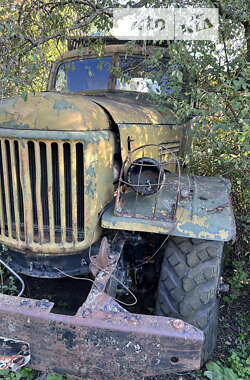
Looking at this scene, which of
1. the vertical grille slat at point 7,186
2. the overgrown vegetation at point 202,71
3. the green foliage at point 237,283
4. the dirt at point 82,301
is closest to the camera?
the vertical grille slat at point 7,186

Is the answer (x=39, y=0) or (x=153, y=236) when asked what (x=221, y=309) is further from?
(x=39, y=0)

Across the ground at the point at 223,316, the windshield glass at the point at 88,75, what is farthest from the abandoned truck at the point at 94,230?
the windshield glass at the point at 88,75

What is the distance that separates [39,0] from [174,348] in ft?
12.5

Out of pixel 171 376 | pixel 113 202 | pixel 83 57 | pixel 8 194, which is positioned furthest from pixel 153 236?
pixel 83 57

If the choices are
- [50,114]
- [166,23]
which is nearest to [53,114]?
[50,114]

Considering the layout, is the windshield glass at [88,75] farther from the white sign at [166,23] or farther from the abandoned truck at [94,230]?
the abandoned truck at [94,230]

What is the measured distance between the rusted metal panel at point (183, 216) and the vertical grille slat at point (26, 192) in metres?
0.53

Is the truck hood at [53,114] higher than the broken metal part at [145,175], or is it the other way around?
the truck hood at [53,114]

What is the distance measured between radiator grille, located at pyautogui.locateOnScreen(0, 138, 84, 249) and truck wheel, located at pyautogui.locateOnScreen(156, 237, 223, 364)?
29.0 inches

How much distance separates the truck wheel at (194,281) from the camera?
2.36 meters

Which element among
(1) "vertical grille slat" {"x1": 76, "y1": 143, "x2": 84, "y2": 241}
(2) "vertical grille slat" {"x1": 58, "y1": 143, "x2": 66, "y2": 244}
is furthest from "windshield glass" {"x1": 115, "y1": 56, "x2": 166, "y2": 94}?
(2) "vertical grille slat" {"x1": 58, "y1": 143, "x2": 66, "y2": 244}

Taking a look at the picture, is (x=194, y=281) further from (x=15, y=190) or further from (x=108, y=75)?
(x=108, y=75)

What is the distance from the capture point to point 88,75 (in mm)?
3949

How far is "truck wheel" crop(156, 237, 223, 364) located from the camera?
2.36m
